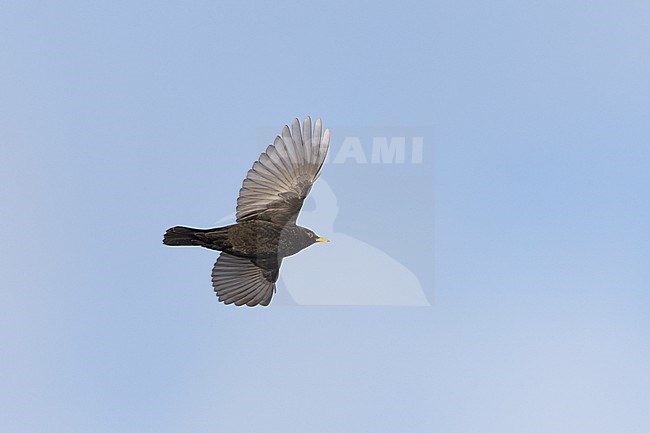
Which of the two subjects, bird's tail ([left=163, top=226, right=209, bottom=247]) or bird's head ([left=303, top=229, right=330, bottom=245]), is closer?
bird's tail ([left=163, top=226, right=209, bottom=247])

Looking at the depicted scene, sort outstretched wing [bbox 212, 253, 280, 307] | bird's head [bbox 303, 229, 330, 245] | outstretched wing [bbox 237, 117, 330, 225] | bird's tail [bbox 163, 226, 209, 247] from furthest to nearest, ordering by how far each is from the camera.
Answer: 1. outstretched wing [bbox 212, 253, 280, 307]
2. bird's head [bbox 303, 229, 330, 245]
3. bird's tail [bbox 163, 226, 209, 247]
4. outstretched wing [bbox 237, 117, 330, 225]

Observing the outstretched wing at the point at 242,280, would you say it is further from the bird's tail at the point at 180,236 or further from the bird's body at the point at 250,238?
the bird's tail at the point at 180,236

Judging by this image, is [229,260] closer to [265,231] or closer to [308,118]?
[265,231]

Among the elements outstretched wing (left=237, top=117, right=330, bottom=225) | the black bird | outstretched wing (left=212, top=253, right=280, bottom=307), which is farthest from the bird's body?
outstretched wing (left=212, top=253, right=280, bottom=307)

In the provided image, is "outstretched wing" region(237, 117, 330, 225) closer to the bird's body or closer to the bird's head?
the bird's body

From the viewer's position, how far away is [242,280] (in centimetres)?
1698

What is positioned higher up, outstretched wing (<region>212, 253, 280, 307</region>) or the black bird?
the black bird

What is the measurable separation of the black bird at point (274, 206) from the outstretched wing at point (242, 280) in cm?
15

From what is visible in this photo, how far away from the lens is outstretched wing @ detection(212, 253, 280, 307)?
1688cm

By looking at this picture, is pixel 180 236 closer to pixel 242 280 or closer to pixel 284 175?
pixel 242 280

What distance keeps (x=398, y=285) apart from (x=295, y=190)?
2438mm

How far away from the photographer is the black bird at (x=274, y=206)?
51.7 feet

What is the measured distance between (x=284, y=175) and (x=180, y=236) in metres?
1.68

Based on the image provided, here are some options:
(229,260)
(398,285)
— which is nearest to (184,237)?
(229,260)
